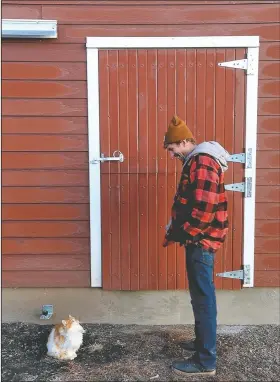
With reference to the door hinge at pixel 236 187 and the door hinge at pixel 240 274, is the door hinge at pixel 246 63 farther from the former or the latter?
the door hinge at pixel 240 274

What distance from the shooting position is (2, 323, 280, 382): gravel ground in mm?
3225

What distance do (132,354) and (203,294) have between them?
916 mm

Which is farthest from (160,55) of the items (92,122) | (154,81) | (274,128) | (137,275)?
(137,275)

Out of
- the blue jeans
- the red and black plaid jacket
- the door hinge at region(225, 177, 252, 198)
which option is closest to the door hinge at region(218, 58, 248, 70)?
the door hinge at region(225, 177, 252, 198)

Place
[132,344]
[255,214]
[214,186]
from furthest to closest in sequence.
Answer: [255,214] → [132,344] → [214,186]

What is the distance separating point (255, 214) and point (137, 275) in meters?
1.16

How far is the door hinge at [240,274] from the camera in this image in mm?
3982

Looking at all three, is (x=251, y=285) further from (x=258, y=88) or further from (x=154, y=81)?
(x=154, y=81)

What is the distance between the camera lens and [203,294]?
3008mm

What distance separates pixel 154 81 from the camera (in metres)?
3.86

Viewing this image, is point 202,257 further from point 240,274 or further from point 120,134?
point 120,134

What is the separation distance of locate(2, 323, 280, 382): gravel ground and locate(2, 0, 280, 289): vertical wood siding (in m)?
0.40

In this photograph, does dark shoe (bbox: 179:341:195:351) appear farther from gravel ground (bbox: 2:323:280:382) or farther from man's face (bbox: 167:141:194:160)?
man's face (bbox: 167:141:194:160)

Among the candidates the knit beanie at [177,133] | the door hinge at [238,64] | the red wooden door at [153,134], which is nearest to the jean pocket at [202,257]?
the knit beanie at [177,133]
